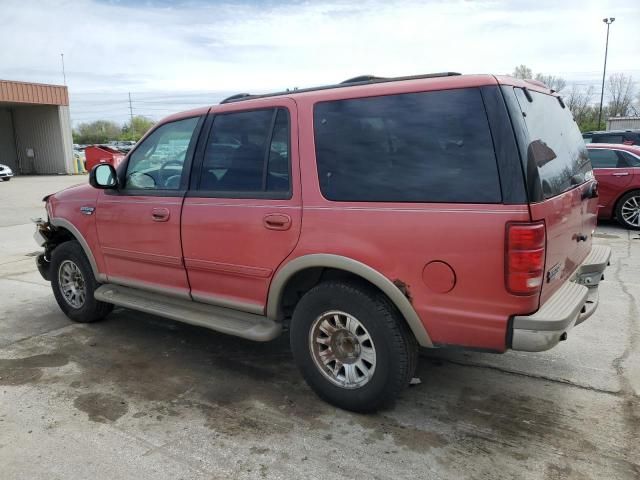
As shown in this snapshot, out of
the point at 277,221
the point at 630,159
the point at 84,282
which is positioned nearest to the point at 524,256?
the point at 277,221

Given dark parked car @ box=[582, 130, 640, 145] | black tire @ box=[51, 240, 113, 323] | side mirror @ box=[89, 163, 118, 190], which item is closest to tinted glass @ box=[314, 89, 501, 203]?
side mirror @ box=[89, 163, 118, 190]

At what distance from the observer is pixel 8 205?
605 inches

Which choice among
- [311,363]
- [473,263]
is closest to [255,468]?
[311,363]

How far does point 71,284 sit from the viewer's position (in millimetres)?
5059

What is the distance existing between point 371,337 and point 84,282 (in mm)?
3103

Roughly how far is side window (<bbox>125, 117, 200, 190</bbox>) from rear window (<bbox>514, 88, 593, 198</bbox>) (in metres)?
2.35

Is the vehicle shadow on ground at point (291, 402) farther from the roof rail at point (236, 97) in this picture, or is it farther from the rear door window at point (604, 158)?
the rear door window at point (604, 158)

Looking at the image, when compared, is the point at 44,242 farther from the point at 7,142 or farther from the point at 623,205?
the point at 7,142

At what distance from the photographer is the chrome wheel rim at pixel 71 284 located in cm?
499

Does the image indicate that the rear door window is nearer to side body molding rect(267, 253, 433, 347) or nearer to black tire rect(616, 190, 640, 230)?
black tire rect(616, 190, 640, 230)

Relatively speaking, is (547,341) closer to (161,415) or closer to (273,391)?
(273,391)

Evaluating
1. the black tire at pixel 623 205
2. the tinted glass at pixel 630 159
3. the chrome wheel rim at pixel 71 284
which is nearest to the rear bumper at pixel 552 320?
the chrome wheel rim at pixel 71 284

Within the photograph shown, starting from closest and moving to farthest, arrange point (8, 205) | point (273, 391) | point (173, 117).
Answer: point (273, 391) → point (173, 117) → point (8, 205)

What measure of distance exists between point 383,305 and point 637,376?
209 centimetres
